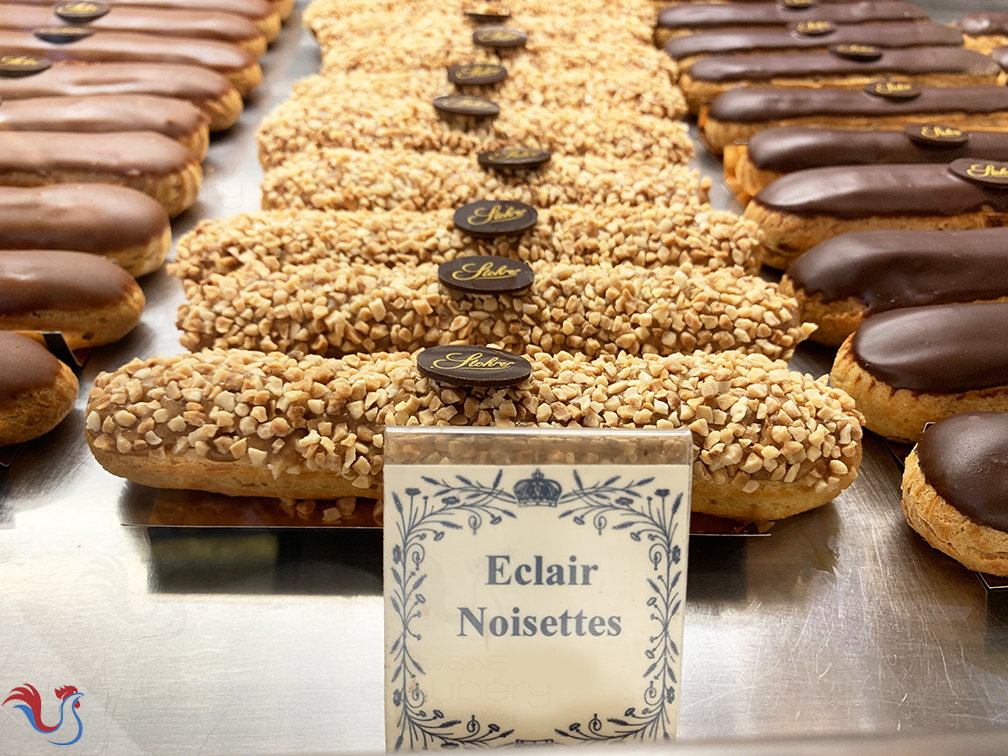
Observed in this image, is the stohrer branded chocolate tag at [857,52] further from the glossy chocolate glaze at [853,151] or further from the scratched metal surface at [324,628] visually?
the scratched metal surface at [324,628]

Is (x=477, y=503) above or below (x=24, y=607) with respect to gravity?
above

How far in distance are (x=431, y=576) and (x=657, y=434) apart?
12.6 inches

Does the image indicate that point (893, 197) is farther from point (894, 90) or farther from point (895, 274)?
point (894, 90)

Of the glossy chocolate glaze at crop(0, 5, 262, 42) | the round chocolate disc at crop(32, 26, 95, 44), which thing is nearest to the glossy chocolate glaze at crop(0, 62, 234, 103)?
the round chocolate disc at crop(32, 26, 95, 44)

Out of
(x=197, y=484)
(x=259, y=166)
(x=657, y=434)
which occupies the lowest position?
(x=197, y=484)

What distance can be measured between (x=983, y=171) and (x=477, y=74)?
159 cm

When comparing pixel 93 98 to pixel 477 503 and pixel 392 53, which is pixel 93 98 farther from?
pixel 477 503

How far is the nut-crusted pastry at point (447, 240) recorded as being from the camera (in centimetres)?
209

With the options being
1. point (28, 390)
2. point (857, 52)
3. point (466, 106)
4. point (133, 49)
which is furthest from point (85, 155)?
point (857, 52)

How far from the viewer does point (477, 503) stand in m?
1.01

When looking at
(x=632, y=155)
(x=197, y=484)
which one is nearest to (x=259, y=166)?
(x=632, y=155)

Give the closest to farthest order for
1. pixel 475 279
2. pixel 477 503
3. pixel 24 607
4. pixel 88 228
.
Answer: pixel 477 503, pixel 24 607, pixel 475 279, pixel 88 228

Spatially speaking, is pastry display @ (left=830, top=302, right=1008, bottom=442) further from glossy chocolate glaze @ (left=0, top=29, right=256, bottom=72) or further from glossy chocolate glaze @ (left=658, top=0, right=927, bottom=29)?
glossy chocolate glaze @ (left=0, top=29, right=256, bottom=72)

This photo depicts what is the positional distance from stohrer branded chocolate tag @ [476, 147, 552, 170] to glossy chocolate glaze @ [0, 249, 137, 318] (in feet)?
3.31
